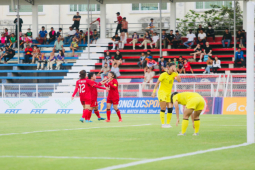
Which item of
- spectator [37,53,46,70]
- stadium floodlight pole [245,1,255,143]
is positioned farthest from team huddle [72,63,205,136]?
spectator [37,53,46,70]

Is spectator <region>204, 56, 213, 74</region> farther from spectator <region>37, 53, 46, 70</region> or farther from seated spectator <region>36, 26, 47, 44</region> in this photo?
seated spectator <region>36, 26, 47, 44</region>

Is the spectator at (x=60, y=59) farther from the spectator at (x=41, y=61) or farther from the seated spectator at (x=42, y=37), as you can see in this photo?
the seated spectator at (x=42, y=37)

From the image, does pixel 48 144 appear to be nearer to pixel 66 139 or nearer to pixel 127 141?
pixel 66 139

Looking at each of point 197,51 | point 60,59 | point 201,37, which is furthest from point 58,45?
point 201,37

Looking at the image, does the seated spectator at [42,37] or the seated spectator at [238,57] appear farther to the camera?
the seated spectator at [42,37]

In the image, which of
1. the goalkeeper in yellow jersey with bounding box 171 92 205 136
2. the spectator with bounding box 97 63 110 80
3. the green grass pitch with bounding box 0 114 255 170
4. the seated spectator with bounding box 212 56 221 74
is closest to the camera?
the green grass pitch with bounding box 0 114 255 170

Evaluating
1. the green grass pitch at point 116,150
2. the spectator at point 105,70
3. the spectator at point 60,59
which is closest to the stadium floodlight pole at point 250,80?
the green grass pitch at point 116,150

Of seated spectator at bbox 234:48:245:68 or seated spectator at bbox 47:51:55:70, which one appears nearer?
seated spectator at bbox 234:48:245:68

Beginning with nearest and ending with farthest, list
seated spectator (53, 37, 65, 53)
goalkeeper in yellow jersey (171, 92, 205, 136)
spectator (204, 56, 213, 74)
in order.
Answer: goalkeeper in yellow jersey (171, 92, 205, 136) → spectator (204, 56, 213, 74) → seated spectator (53, 37, 65, 53)

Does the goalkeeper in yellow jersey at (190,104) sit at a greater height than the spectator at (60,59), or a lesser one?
lesser

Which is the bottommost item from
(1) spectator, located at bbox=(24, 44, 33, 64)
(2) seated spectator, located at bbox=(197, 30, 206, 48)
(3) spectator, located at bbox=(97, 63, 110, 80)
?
(3) spectator, located at bbox=(97, 63, 110, 80)

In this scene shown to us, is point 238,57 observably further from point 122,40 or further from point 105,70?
point 122,40

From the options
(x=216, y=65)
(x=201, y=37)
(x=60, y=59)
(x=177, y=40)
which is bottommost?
(x=216, y=65)

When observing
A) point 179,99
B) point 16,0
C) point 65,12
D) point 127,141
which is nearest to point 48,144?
point 127,141
